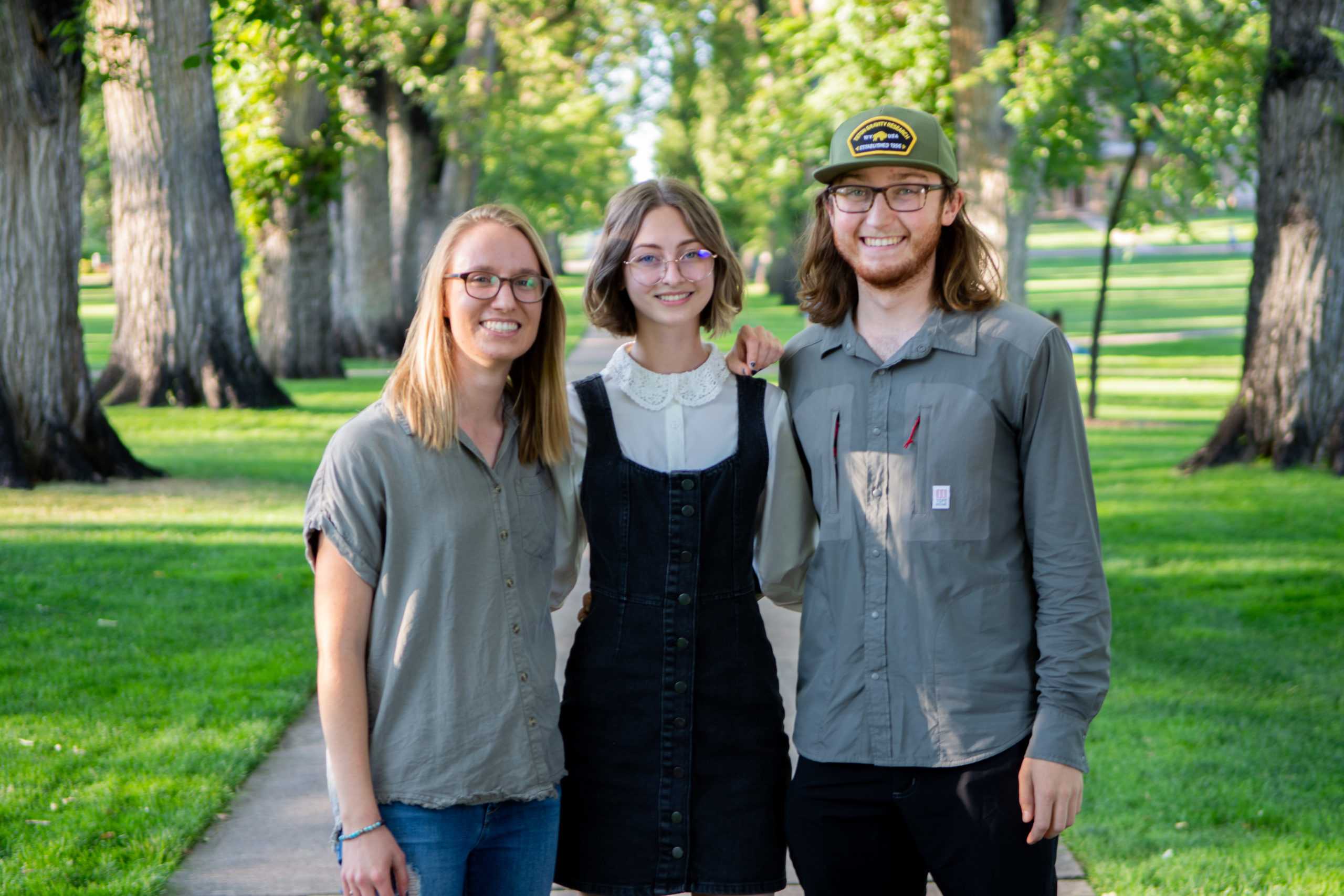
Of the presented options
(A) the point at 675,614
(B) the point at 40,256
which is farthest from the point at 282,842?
(B) the point at 40,256

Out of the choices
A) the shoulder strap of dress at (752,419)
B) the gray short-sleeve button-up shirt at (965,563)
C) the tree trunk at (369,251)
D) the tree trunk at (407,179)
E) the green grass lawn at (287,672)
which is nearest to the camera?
the gray short-sleeve button-up shirt at (965,563)

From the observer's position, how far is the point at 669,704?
2871 mm

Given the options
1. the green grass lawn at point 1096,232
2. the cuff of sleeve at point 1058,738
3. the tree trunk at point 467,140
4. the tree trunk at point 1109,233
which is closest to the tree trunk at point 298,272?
the tree trunk at point 467,140

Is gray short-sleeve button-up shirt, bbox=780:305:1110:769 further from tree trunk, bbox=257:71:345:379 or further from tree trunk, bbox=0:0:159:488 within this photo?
tree trunk, bbox=257:71:345:379

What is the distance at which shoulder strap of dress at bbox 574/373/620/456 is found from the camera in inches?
116

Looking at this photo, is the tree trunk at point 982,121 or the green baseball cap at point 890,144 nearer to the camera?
the green baseball cap at point 890,144

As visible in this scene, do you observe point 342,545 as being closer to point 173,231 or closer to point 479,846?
point 479,846

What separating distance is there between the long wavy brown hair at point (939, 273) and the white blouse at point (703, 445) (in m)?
0.23

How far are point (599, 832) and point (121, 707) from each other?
11.8ft

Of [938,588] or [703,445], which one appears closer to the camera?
[938,588]

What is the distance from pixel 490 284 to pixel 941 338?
908 mm

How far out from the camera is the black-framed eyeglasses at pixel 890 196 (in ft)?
9.55

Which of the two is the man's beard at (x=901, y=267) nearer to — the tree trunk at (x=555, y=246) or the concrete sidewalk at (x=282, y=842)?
the concrete sidewalk at (x=282, y=842)

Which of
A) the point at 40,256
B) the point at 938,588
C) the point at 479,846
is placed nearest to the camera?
the point at 479,846
